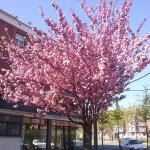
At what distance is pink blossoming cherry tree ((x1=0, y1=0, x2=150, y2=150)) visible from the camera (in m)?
9.70

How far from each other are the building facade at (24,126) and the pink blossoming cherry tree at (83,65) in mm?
6407

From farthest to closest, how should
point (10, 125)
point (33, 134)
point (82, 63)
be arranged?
point (33, 134) < point (10, 125) < point (82, 63)

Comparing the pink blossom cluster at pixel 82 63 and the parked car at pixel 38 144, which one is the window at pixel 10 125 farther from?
the pink blossom cluster at pixel 82 63

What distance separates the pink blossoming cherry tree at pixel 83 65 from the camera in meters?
9.70

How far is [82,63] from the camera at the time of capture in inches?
385

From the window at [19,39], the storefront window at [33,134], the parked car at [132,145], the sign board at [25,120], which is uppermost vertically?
the window at [19,39]

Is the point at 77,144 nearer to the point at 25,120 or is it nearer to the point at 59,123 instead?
the point at 59,123

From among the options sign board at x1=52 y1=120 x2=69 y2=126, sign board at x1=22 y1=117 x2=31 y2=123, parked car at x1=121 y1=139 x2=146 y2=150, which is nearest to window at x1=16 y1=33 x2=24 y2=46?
sign board at x1=22 y1=117 x2=31 y2=123

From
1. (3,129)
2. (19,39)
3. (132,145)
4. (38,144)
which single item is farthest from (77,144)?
(19,39)

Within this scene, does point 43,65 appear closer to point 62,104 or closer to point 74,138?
point 62,104

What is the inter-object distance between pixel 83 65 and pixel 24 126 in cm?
1375

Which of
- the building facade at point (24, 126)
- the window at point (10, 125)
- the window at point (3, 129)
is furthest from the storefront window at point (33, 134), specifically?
the window at point (3, 129)

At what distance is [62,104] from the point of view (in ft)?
34.9

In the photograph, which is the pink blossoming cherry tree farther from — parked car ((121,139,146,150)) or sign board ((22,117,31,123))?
parked car ((121,139,146,150))
